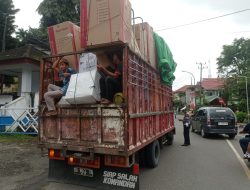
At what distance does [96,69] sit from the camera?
19.0 ft

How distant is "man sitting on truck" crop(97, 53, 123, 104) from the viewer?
5.77 metres

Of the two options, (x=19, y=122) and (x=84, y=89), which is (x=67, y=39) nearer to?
(x=84, y=89)

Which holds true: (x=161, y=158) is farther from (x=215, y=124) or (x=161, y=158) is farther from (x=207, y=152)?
(x=215, y=124)

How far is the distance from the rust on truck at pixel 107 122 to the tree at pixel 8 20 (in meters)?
27.5

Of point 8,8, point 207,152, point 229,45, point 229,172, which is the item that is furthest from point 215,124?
point 229,45

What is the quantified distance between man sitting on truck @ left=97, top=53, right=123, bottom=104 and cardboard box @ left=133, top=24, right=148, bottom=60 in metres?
1.37

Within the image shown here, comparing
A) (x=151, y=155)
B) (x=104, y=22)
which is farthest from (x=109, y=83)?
(x=151, y=155)

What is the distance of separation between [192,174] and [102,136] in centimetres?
305

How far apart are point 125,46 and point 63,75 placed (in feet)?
5.61

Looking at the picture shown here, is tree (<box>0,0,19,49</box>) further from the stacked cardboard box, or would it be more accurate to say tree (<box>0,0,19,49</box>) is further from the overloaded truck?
the overloaded truck

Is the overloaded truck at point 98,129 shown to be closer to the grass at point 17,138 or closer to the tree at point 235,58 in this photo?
the grass at point 17,138

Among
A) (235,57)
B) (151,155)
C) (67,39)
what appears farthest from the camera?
(235,57)

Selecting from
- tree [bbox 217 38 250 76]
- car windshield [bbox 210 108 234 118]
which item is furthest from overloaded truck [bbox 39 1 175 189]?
tree [bbox 217 38 250 76]

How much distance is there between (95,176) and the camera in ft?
19.3
